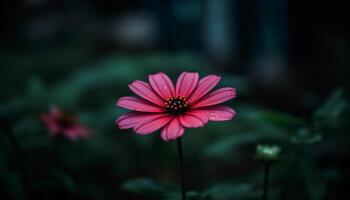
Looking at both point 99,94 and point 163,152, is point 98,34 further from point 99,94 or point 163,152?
point 163,152

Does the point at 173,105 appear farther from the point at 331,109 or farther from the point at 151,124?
the point at 331,109

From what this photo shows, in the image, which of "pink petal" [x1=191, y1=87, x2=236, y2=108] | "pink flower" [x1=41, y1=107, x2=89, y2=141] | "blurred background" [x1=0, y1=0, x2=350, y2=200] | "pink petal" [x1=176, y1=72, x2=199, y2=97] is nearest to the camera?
"pink petal" [x1=191, y1=87, x2=236, y2=108]

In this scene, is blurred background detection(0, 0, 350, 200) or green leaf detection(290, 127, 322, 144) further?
blurred background detection(0, 0, 350, 200)

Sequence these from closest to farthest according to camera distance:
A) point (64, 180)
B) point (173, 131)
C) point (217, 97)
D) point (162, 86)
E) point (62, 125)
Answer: point (173, 131)
point (217, 97)
point (162, 86)
point (64, 180)
point (62, 125)

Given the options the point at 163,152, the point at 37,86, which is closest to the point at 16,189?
the point at 37,86

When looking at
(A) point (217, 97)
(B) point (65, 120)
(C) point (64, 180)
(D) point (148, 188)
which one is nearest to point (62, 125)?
(B) point (65, 120)

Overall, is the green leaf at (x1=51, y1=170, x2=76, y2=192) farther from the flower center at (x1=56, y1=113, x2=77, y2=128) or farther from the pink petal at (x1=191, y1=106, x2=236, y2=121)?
the pink petal at (x1=191, y1=106, x2=236, y2=121)

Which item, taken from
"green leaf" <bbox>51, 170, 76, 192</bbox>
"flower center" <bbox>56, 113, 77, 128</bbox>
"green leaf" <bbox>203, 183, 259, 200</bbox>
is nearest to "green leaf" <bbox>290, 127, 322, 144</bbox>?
"green leaf" <bbox>203, 183, 259, 200</bbox>
